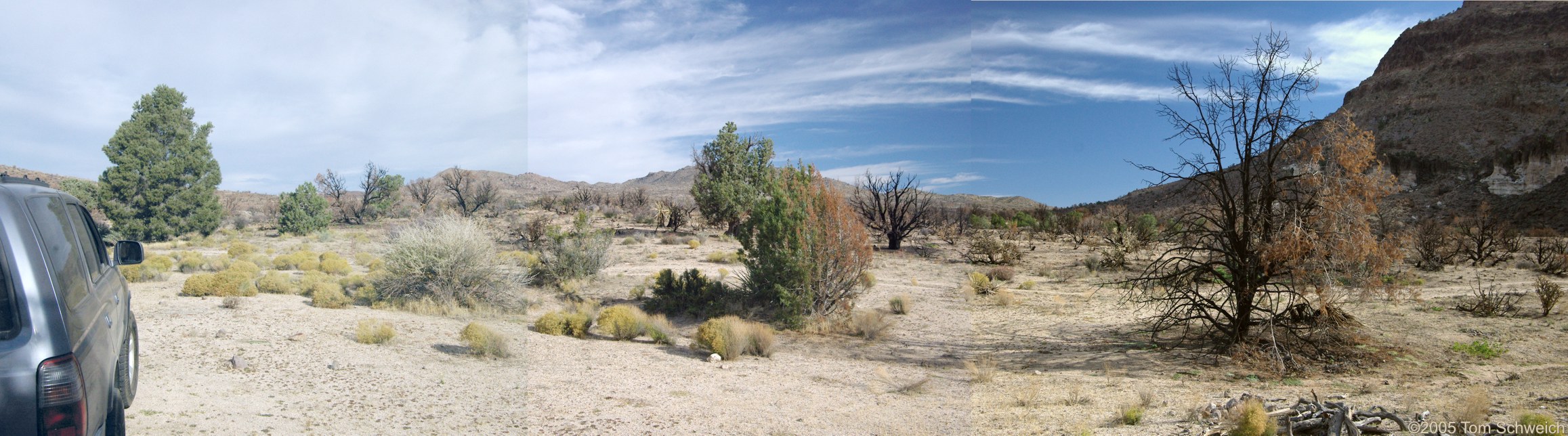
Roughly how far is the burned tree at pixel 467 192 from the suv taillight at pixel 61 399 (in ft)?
120

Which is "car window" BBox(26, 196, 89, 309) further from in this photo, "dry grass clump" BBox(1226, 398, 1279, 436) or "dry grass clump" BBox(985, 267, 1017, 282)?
"dry grass clump" BBox(985, 267, 1017, 282)

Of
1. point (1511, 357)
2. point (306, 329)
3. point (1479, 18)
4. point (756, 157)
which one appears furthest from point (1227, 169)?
point (1479, 18)

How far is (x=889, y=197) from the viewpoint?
100 ft

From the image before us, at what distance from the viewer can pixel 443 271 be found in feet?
44.8

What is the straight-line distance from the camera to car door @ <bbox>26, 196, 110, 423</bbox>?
3.25 m

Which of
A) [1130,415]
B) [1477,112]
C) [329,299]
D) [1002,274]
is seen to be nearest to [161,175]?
[329,299]

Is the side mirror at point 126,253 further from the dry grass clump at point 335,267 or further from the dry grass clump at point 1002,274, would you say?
the dry grass clump at point 1002,274

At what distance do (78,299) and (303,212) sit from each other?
117 ft

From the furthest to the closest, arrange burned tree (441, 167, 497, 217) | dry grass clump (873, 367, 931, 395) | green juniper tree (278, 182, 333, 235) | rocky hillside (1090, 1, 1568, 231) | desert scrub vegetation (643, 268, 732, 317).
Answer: rocky hillside (1090, 1, 1568, 231)
burned tree (441, 167, 497, 217)
green juniper tree (278, 182, 333, 235)
desert scrub vegetation (643, 268, 732, 317)
dry grass clump (873, 367, 931, 395)

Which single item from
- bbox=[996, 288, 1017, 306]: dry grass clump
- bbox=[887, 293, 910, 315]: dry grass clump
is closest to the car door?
bbox=[887, 293, 910, 315]: dry grass clump

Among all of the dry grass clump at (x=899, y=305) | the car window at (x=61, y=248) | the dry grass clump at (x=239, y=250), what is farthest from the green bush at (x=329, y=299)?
the dry grass clump at (x=239, y=250)

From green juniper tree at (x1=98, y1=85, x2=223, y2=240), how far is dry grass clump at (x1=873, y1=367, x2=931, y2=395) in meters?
33.7

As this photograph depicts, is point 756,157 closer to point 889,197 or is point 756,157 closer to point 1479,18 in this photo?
point 889,197

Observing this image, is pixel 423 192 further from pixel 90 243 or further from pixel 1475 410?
pixel 1475 410
